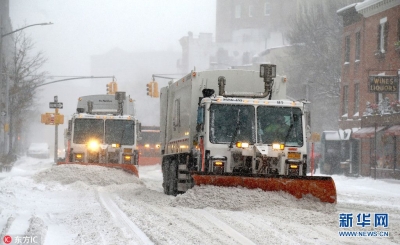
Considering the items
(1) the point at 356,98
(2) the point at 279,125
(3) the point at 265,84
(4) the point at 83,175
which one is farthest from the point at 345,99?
(2) the point at 279,125

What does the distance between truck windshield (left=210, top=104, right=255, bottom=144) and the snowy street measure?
1.91 metres

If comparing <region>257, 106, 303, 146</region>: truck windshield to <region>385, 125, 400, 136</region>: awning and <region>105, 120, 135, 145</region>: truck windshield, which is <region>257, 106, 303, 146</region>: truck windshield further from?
<region>385, 125, 400, 136</region>: awning

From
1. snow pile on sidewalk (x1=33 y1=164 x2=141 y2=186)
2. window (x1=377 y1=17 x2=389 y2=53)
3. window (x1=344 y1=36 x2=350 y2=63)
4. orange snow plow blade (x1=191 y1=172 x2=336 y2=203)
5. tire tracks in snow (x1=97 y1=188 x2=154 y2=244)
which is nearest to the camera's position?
tire tracks in snow (x1=97 y1=188 x2=154 y2=244)

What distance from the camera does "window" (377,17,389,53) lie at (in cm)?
4044

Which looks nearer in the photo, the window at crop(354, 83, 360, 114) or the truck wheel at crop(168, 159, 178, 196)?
the truck wheel at crop(168, 159, 178, 196)

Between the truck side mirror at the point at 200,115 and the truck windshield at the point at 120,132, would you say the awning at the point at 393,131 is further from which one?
the truck side mirror at the point at 200,115

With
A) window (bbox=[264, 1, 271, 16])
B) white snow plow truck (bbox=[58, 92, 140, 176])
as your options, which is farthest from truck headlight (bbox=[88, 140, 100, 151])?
window (bbox=[264, 1, 271, 16])

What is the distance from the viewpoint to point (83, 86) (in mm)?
190875

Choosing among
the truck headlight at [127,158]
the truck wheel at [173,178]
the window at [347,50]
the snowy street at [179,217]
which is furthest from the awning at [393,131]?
the truck wheel at [173,178]

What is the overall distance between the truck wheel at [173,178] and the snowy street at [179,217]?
0.72 m

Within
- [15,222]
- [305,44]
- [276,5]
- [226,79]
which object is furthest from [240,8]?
[15,222]

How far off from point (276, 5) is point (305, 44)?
181ft

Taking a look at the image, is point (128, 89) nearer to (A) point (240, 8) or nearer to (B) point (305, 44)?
(A) point (240, 8)

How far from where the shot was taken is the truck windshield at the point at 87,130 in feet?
87.3
